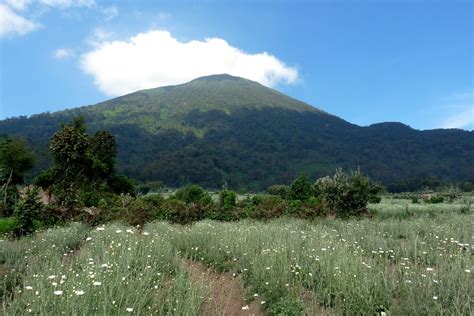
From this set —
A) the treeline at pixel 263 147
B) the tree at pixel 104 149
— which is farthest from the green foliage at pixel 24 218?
the treeline at pixel 263 147

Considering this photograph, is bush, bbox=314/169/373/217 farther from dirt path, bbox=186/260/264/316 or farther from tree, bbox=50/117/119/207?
tree, bbox=50/117/119/207

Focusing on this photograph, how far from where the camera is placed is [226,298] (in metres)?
5.66

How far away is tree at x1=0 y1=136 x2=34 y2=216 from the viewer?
31.8m

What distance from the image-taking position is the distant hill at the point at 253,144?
4422 inches

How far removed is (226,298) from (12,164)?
35.3 metres

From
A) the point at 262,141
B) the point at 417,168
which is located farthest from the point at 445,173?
the point at 262,141

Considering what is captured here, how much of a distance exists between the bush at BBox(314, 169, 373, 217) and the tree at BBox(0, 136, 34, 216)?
26.5 metres

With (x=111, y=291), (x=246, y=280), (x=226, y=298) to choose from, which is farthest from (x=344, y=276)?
(x=111, y=291)

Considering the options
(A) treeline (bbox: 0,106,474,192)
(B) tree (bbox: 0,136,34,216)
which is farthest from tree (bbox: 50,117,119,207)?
(A) treeline (bbox: 0,106,474,192)

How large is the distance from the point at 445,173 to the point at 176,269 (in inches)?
5166

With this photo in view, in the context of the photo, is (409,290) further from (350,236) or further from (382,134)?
(382,134)

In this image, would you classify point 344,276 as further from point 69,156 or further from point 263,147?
point 263,147

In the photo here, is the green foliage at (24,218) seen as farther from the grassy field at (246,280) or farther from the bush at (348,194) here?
the bush at (348,194)

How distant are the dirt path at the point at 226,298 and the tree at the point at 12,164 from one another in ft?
100
